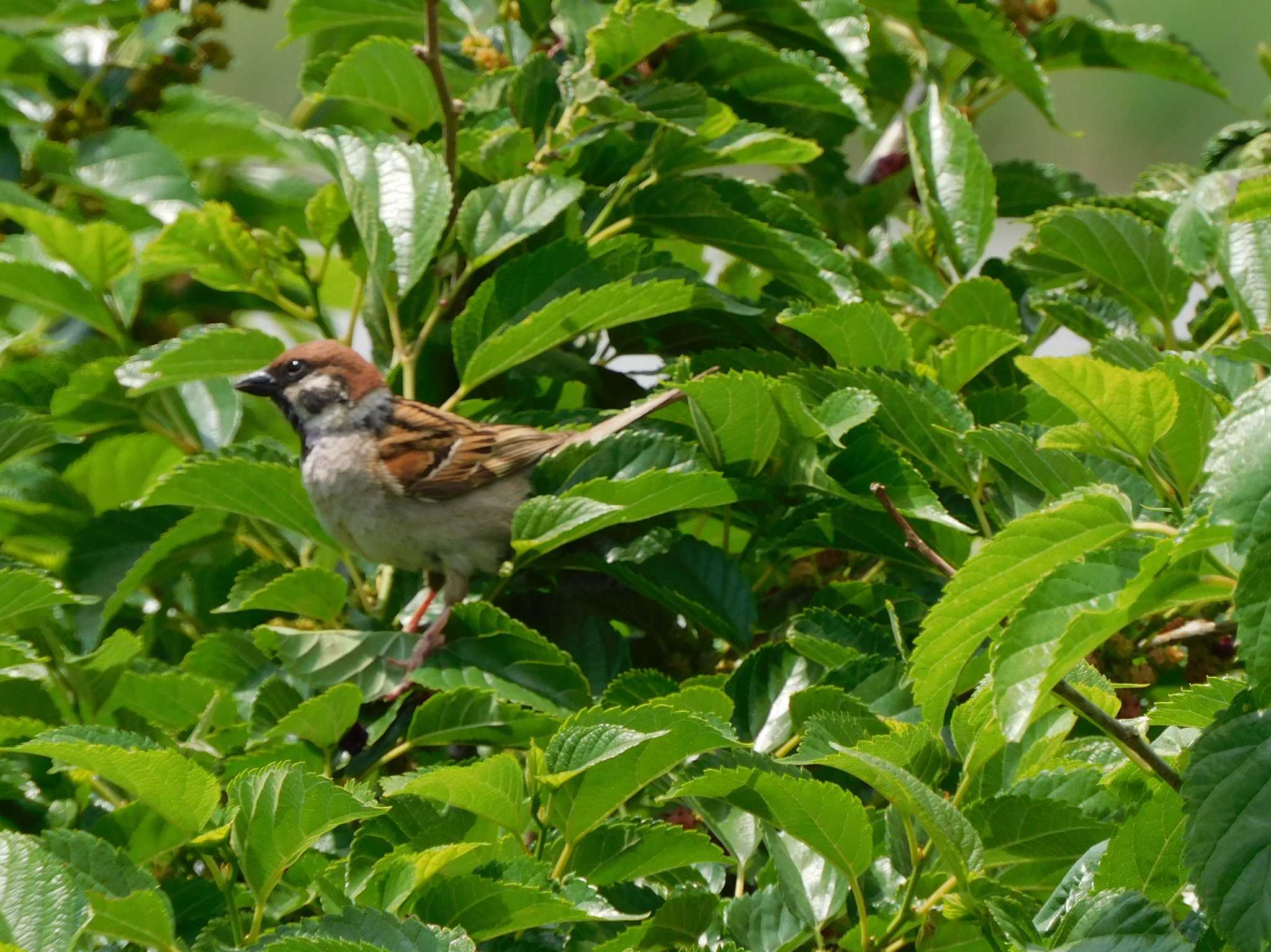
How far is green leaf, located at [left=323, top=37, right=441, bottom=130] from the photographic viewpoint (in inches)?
68.8

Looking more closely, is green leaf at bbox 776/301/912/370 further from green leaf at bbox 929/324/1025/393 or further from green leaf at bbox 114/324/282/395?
green leaf at bbox 114/324/282/395

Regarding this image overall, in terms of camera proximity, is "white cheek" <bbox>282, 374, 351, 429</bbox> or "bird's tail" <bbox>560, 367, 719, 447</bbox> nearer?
"bird's tail" <bbox>560, 367, 719, 447</bbox>

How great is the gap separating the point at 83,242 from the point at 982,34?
118cm

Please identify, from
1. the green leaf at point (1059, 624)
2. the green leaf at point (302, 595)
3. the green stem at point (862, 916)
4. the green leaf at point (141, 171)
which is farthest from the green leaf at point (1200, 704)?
the green leaf at point (141, 171)

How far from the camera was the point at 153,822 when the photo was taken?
1.22 m

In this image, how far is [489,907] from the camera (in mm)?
1000

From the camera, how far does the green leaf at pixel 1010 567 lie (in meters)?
0.91

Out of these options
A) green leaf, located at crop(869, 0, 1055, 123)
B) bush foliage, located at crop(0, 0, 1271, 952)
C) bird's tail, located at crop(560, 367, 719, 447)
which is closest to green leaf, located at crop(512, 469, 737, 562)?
bush foliage, located at crop(0, 0, 1271, 952)

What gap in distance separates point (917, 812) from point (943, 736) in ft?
0.98

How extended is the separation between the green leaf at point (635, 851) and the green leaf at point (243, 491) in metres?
0.60

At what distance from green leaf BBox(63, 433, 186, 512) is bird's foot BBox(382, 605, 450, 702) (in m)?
0.57

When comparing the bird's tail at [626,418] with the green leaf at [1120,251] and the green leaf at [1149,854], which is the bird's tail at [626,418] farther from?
the green leaf at [1149,854]

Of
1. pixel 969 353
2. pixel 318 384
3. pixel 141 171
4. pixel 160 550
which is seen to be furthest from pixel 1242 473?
pixel 141 171

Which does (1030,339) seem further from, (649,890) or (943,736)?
(649,890)
